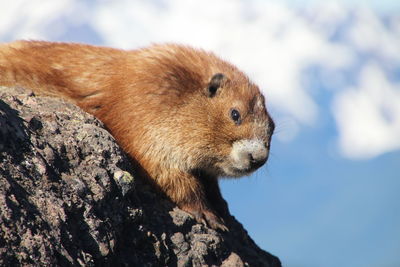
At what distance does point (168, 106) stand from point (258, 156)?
4.25 feet

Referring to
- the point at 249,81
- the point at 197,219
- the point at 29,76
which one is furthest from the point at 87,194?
the point at 249,81

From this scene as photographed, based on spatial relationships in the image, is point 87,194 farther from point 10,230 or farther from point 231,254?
point 231,254

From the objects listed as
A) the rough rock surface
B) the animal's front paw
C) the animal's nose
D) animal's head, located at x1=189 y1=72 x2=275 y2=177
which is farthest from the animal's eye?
the rough rock surface

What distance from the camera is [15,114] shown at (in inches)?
229

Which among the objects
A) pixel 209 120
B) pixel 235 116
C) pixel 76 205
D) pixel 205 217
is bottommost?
pixel 76 205

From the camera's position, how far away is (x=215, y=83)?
812cm

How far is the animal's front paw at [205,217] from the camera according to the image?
7230 millimetres

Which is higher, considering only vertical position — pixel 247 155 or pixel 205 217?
pixel 247 155

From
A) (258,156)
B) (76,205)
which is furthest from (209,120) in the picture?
(76,205)

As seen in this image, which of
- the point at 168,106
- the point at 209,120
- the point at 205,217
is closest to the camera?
the point at 205,217

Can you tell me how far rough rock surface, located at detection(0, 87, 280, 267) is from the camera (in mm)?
4863

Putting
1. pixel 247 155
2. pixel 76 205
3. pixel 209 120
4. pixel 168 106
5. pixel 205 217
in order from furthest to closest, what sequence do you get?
pixel 209 120 → pixel 247 155 → pixel 168 106 → pixel 205 217 → pixel 76 205

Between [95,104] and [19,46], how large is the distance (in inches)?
62.2

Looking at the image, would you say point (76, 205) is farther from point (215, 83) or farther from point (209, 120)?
point (215, 83)
